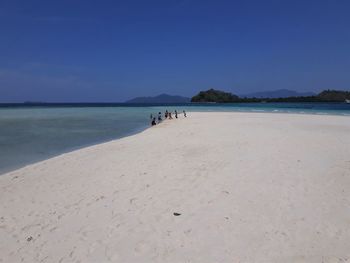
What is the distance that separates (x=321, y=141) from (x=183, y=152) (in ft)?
21.9

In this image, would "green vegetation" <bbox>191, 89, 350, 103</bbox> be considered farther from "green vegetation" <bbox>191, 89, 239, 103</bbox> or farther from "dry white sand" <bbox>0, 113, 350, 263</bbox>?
"dry white sand" <bbox>0, 113, 350, 263</bbox>

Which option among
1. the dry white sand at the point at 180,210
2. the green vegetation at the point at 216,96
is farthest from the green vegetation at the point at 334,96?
the dry white sand at the point at 180,210

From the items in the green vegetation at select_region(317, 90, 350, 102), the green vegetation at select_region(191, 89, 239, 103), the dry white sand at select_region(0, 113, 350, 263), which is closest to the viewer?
the dry white sand at select_region(0, 113, 350, 263)

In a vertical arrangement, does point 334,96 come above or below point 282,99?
above

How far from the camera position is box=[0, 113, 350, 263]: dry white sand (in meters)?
4.48

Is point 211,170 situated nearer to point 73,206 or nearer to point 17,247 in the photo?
point 73,206

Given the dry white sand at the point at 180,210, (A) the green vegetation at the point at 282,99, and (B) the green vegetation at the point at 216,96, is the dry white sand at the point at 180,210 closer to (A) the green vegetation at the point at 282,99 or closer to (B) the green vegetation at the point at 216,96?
(A) the green vegetation at the point at 282,99

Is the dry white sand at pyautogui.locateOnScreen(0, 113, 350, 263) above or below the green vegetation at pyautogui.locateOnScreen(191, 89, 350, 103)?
above

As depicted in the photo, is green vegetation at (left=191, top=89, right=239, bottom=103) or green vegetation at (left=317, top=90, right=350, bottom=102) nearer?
green vegetation at (left=317, top=90, right=350, bottom=102)

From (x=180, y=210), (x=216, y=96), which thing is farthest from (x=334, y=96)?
(x=180, y=210)

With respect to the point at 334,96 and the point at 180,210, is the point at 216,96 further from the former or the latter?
the point at 180,210

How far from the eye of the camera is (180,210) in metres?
5.89

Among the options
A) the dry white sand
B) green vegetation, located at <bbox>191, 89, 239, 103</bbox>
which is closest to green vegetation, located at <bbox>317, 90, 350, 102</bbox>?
green vegetation, located at <bbox>191, 89, 239, 103</bbox>

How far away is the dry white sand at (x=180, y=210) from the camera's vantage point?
4480 mm
